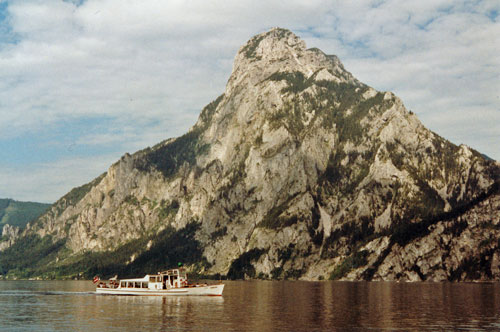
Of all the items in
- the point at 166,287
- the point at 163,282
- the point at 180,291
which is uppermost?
the point at 163,282

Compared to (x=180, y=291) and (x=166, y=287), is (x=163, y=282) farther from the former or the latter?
(x=180, y=291)

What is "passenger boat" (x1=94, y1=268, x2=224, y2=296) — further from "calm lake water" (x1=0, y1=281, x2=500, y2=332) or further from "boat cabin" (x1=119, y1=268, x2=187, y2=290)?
"calm lake water" (x1=0, y1=281, x2=500, y2=332)

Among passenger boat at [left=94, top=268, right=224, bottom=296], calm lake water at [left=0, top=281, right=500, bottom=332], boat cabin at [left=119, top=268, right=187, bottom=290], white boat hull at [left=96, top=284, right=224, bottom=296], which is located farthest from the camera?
boat cabin at [left=119, top=268, right=187, bottom=290]

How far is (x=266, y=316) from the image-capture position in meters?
105

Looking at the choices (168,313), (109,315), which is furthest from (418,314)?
(109,315)

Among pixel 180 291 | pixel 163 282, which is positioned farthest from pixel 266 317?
pixel 163 282

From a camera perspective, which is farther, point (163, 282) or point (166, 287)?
→ point (163, 282)

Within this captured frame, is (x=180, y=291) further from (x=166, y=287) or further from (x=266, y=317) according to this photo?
(x=266, y=317)

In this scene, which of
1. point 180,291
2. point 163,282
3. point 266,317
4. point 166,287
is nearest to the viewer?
point 266,317

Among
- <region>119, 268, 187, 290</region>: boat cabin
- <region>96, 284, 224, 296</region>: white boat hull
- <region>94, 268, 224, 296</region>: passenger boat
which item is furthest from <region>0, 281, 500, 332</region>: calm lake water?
<region>119, 268, 187, 290</region>: boat cabin

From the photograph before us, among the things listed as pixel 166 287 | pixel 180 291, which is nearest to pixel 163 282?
pixel 166 287

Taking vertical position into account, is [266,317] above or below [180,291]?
above

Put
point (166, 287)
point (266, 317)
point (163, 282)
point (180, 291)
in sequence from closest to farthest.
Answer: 1. point (266, 317)
2. point (180, 291)
3. point (166, 287)
4. point (163, 282)

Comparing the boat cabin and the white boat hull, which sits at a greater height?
the boat cabin
